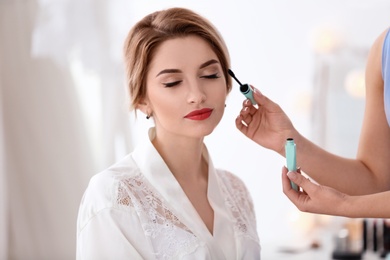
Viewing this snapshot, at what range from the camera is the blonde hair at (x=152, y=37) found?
1.54m

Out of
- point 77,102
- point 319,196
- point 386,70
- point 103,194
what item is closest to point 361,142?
point 386,70

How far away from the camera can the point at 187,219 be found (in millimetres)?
1505

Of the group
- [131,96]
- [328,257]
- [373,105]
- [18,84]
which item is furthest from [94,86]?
[373,105]

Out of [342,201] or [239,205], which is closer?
[342,201]

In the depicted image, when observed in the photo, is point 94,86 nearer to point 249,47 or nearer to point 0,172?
point 0,172

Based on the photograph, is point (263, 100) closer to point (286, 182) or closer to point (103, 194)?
point (286, 182)

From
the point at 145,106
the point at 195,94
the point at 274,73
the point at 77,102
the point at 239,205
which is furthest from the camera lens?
the point at 274,73

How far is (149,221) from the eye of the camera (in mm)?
1452

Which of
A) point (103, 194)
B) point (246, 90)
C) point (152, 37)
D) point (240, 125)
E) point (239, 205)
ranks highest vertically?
point (152, 37)

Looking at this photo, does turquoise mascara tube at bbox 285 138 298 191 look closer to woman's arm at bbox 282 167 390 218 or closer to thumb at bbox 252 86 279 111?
woman's arm at bbox 282 167 390 218

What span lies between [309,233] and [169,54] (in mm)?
1967

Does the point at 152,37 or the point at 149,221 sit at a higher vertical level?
the point at 152,37

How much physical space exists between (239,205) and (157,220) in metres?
0.32

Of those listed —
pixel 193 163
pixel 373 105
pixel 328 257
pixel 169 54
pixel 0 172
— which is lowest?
pixel 328 257
